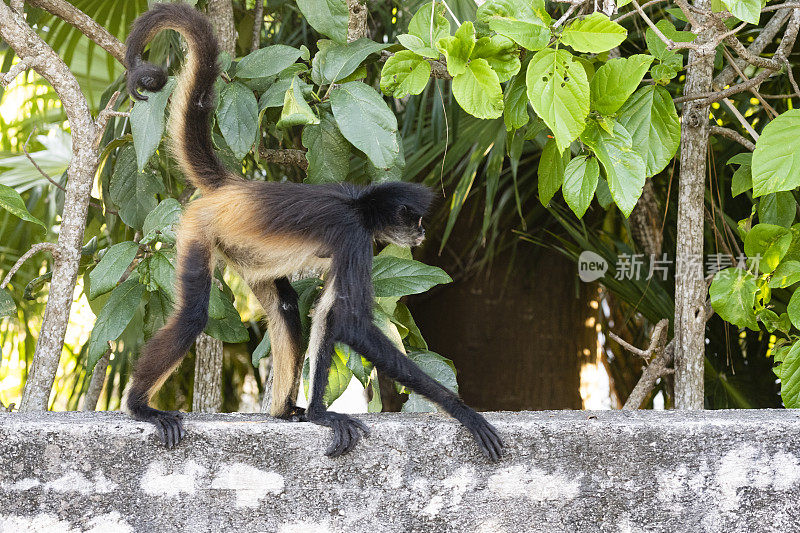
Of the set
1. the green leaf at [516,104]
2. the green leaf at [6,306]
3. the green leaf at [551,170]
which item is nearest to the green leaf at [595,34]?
the green leaf at [516,104]

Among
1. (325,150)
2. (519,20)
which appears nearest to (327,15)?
(325,150)

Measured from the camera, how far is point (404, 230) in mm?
2375

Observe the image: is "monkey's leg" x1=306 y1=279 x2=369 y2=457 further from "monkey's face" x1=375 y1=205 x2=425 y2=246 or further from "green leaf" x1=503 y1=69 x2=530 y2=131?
"green leaf" x1=503 y1=69 x2=530 y2=131

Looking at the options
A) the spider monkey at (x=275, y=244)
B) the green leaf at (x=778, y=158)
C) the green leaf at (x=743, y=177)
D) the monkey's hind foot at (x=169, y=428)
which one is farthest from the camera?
the green leaf at (x=743, y=177)

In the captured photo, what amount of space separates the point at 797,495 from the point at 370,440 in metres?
1.05

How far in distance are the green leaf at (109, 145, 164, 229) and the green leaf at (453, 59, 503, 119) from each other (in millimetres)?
1263

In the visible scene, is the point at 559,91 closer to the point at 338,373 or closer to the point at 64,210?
the point at 338,373

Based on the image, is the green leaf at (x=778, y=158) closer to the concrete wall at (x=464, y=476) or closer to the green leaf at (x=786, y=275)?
the green leaf at (x=786, y=275)

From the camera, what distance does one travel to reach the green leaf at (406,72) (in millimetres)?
2172

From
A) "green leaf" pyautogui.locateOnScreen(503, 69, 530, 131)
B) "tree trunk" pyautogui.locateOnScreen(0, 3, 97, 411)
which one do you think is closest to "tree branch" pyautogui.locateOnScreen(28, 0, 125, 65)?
"tree trunk" pyautogui.locateOnScreen(0, 3, 97, 411)

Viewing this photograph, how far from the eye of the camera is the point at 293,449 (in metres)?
1.79

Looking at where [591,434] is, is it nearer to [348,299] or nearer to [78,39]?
[348,299]

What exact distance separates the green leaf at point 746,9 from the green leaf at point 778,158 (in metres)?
0.37

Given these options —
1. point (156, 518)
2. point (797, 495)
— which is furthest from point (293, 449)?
point (797, 495)
